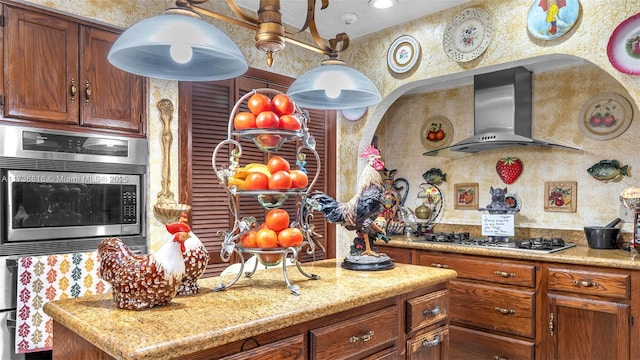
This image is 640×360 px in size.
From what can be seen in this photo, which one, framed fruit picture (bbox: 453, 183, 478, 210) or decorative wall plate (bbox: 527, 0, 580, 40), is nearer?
decorative wall plate (bbox: 527, 0, 580, 40)

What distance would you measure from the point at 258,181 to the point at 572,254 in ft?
7.25

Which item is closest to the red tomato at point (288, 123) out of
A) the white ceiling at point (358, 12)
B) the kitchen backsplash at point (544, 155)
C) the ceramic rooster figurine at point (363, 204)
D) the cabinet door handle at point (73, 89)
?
the ceramic rooster figurine at point (363, 204)

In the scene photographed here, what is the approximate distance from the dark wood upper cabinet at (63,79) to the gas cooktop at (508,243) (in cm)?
240

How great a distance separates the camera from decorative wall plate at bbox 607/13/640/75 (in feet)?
7.58

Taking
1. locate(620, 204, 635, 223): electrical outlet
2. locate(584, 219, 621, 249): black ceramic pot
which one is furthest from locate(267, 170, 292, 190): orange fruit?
locate(620, 204, 635, 223): electrical outlet

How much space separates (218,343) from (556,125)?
10.9ft

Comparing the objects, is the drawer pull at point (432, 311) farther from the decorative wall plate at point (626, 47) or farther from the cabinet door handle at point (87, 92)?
the cabinet door handle at point (87, 92)

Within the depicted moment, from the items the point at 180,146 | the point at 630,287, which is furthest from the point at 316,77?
the point at 630,287

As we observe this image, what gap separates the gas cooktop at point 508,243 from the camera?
284 cm

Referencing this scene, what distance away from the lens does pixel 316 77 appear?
5.97ft

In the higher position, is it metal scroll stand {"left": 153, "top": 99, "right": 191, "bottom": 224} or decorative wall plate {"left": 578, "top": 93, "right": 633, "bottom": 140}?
decorative wall plate {"left": 578, "top": 93, "right": 633, "bottom": 140}

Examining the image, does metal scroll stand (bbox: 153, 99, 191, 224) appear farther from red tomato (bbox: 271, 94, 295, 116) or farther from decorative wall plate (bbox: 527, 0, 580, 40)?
decorative wall plate (bbox: 527, 0, 580, 40)

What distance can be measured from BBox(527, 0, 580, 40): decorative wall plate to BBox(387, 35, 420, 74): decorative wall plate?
86 cm

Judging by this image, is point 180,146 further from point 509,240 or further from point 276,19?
point 509,240
